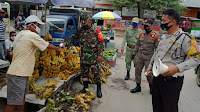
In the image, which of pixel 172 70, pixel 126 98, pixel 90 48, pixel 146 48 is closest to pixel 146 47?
pixel 146 48

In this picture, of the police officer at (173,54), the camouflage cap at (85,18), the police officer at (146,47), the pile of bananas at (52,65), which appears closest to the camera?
the police officer at (173,54)

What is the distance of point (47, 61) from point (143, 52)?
8.39ft

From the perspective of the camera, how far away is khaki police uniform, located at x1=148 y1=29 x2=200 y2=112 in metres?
2.41

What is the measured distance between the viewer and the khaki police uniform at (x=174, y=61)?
7.91ft

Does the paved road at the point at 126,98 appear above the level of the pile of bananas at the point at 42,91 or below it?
below

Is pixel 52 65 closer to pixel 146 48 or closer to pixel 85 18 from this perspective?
pixel 85 18

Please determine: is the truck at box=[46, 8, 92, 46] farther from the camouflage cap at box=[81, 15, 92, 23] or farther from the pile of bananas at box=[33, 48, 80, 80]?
the camouflage cap at box=[81, 15, 92, 23]

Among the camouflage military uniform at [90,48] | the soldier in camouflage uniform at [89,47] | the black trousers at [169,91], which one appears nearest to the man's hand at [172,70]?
the black trousers at [169,91]

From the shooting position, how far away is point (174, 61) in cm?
261

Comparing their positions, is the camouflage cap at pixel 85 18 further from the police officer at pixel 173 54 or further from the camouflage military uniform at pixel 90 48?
the police officer at pixel 173 54

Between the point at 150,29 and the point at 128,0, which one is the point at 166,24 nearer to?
the point at 150,29

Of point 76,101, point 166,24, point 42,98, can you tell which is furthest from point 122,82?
point 166,24

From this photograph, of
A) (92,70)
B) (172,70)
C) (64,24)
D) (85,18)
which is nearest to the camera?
(172,70)

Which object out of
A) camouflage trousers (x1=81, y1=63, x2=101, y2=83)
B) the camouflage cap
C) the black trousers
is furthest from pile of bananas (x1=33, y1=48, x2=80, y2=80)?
the black trousers
